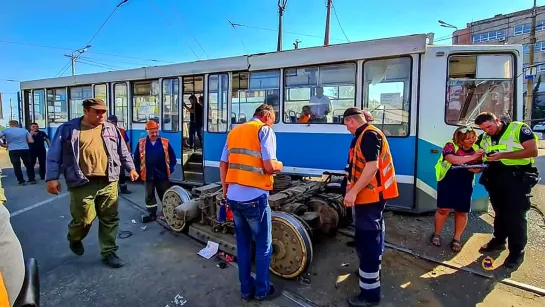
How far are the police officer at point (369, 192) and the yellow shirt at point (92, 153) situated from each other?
9.08ft

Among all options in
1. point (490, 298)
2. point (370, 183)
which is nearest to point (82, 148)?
point (370, 183)

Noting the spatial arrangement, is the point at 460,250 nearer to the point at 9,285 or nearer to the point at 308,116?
the point at 308,116

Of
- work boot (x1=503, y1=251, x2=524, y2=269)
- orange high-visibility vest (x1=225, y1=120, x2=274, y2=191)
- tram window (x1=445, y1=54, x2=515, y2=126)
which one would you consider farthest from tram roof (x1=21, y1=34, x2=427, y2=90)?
orange high-visibility vest (x1=225, y1=120, x2=274, y2=191)

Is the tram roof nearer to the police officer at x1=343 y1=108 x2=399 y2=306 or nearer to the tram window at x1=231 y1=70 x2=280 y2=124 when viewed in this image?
the tram window at x1=231 y1=70 x2=280 y2=124

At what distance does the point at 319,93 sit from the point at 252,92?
150cm

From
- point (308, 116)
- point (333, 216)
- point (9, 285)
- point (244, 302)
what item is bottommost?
point (244, 302)

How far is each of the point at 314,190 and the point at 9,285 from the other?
4.08 metres

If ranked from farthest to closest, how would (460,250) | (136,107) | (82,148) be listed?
(136,107) < (460,250) < (82,148)

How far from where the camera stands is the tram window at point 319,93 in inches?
235

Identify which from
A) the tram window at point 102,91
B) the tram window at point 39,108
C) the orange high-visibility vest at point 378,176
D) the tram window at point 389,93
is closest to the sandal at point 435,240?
the tram window at point 389,93

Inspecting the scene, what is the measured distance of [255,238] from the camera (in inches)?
125

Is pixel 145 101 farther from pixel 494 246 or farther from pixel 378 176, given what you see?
pixel 494 246

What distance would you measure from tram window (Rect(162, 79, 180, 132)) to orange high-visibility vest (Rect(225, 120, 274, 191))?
520 cm

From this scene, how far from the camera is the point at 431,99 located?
17.6 feet
